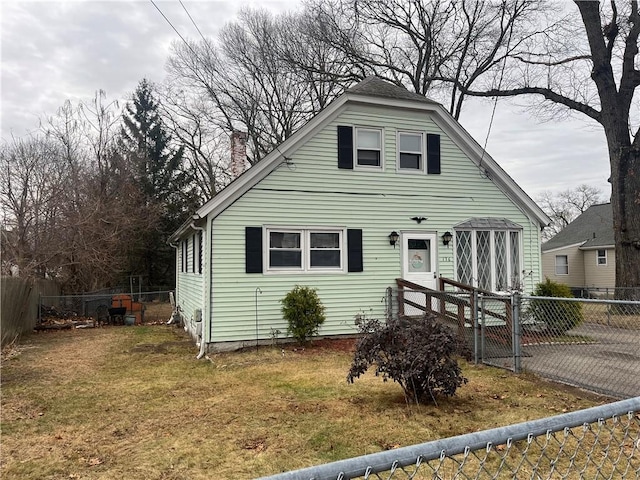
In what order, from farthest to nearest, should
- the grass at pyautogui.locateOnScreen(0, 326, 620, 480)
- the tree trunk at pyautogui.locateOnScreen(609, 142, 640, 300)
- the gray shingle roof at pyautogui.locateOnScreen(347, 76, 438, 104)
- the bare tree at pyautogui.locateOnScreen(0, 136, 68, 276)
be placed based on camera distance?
the tree trunk at pyautogui.locateOnScreen(609, 142, 640, 300), the bare tree at pyautogui.locateOnScreen(0, 136, 68, 276), the gray shingle roof at pyautogui.locateOnScreen(347, 76, 438, 104), the grass at pyautogui.locateOnScreen(0, 326, 620, 480)

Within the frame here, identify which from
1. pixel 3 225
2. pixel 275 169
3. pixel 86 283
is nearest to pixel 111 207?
pixel 86 283

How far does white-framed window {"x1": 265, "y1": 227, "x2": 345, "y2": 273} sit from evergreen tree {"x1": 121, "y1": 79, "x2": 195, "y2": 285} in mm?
17843

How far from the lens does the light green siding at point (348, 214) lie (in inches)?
387

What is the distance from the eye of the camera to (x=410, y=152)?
1152 centimetres

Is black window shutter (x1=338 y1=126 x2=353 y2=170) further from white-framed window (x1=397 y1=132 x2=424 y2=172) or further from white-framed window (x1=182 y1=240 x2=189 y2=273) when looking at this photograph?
white-framed window (x1=182 y1=240 x2=189 y2=273)

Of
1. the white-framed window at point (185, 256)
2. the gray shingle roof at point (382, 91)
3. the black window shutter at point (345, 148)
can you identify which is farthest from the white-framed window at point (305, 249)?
the white-framed window at point (185, 256)

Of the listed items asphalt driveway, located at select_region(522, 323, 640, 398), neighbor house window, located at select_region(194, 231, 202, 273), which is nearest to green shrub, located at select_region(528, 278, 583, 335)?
asphalt driveway, located at select_region(522, 323, 640, 398)

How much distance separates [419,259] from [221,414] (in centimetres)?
712

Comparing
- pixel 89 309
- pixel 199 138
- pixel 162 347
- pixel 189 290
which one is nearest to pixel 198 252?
pixel 189 290

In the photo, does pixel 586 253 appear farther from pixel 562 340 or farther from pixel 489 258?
pixel 562 340

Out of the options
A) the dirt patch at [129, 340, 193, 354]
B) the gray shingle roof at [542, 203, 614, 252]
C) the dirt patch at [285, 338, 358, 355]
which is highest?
the gray shingle roof at [542, 203, 614, 252]

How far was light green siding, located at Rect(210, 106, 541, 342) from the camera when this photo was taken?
982cm

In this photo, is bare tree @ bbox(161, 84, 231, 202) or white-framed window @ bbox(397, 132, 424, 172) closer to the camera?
white-framed window @ bbox(397, 132, 424, 172)

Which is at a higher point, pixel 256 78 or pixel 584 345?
pixel 256 78
